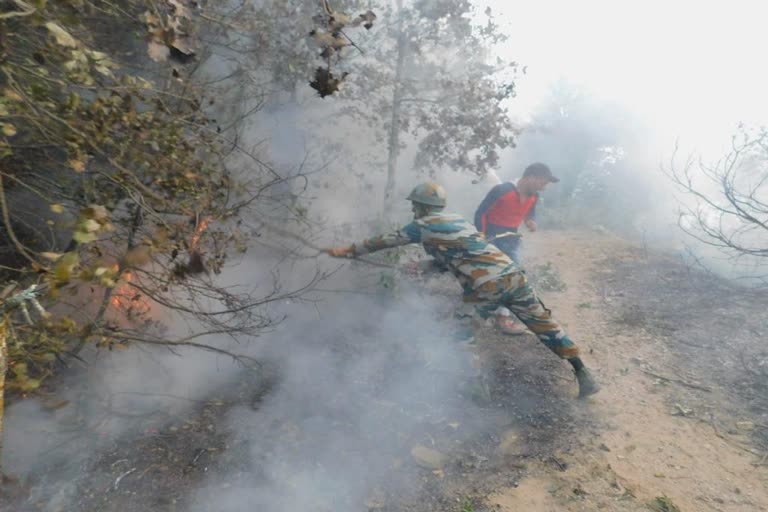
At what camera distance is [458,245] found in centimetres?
412

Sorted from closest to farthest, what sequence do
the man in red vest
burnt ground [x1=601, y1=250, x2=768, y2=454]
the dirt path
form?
1. the dirt path
2. burnt ground [x1=601, y1=250, x2=768, y2=454]
3. the man in red vest

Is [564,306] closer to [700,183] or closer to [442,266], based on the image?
[442,266]

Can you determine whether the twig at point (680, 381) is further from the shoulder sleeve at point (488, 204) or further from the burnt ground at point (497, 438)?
the shoulder sleeve at point (488, 204)

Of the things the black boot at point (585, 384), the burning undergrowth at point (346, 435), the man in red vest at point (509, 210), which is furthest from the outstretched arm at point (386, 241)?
the black boot at point (585, 384)

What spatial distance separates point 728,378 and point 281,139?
7.36 meters

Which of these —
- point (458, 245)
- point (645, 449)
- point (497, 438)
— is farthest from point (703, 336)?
point (458, 245)

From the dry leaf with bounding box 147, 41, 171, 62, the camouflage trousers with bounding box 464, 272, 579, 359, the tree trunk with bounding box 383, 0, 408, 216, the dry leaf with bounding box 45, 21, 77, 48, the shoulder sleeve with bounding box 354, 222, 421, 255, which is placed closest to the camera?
the dry leaf with bounding box 45, 21, 77, 48

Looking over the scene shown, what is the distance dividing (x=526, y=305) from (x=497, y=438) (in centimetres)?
118

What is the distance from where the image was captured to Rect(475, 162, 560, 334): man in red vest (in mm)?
5559

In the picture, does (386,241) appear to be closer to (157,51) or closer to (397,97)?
(157,51)

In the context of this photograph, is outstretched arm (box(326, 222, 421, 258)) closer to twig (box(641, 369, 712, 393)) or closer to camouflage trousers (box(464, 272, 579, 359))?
camouflage trousers (box(464, 272, 579, 359))

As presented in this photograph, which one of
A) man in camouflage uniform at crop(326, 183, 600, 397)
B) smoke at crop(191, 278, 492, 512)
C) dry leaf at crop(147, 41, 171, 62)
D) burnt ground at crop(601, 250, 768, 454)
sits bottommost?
smoke at crop(191, 278, 492, 512)

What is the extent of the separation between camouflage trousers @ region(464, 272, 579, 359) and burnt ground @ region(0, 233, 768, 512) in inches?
19.3

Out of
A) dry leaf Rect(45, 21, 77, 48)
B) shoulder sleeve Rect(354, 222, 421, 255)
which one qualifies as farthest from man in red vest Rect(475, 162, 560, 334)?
dry leaf Rect(45, 21, 77, 48)
